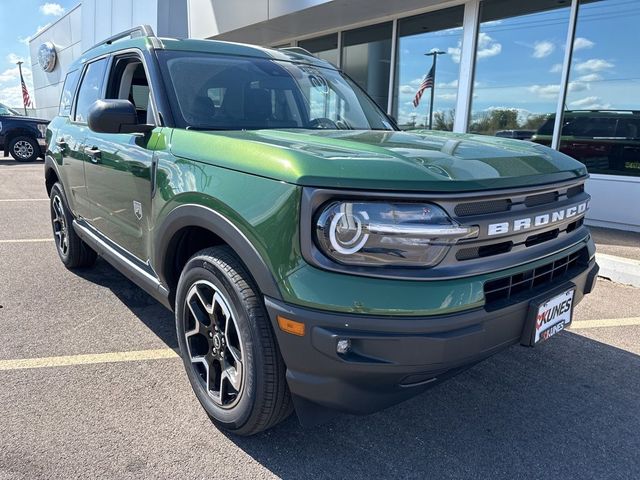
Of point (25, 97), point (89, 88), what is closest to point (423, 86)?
point (89, 88)

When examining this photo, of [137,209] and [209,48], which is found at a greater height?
[209,48]

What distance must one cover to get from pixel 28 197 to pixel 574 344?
9591 mm

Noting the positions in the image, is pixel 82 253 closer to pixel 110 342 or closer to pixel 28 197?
pixel 110 342

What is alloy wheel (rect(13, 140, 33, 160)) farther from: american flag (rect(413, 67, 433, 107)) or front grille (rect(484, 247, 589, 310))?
front grille (rect(484, 247, 589, 310))

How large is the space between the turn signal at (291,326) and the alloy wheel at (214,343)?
32 centimetres

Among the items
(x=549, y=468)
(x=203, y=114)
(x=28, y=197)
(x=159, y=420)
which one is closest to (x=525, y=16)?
(x=203, y=114)

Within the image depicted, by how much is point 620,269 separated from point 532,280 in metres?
3.25

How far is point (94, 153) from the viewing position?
3.48m

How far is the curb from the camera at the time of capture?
4645 mm

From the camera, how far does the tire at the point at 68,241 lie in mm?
4539

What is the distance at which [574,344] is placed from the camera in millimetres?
3361

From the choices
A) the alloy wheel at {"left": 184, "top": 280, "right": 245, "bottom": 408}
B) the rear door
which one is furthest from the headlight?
the rear door

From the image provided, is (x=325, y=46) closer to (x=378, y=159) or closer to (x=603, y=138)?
(x=603, y=138)

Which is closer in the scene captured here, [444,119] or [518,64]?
[518,64]
